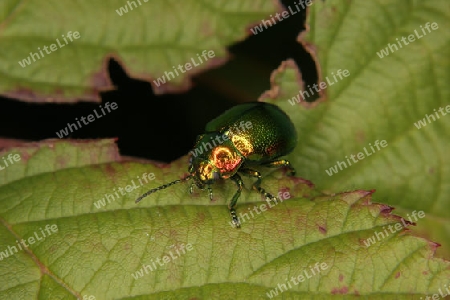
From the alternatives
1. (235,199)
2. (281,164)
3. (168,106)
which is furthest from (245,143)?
(168,106)

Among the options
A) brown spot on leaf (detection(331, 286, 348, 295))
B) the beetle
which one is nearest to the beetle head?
the beetle

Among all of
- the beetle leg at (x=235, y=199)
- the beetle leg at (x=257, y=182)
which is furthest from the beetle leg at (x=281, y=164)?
the beetle leg at (x=235, y=199)

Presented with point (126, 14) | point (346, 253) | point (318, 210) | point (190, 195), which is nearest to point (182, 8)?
point (126, 14)

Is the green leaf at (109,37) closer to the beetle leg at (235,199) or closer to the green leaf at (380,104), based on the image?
the green leaf at (380,104)

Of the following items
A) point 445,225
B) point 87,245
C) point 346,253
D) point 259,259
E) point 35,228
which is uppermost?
point 35,228

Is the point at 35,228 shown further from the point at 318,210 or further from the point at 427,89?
the point at 427,89
